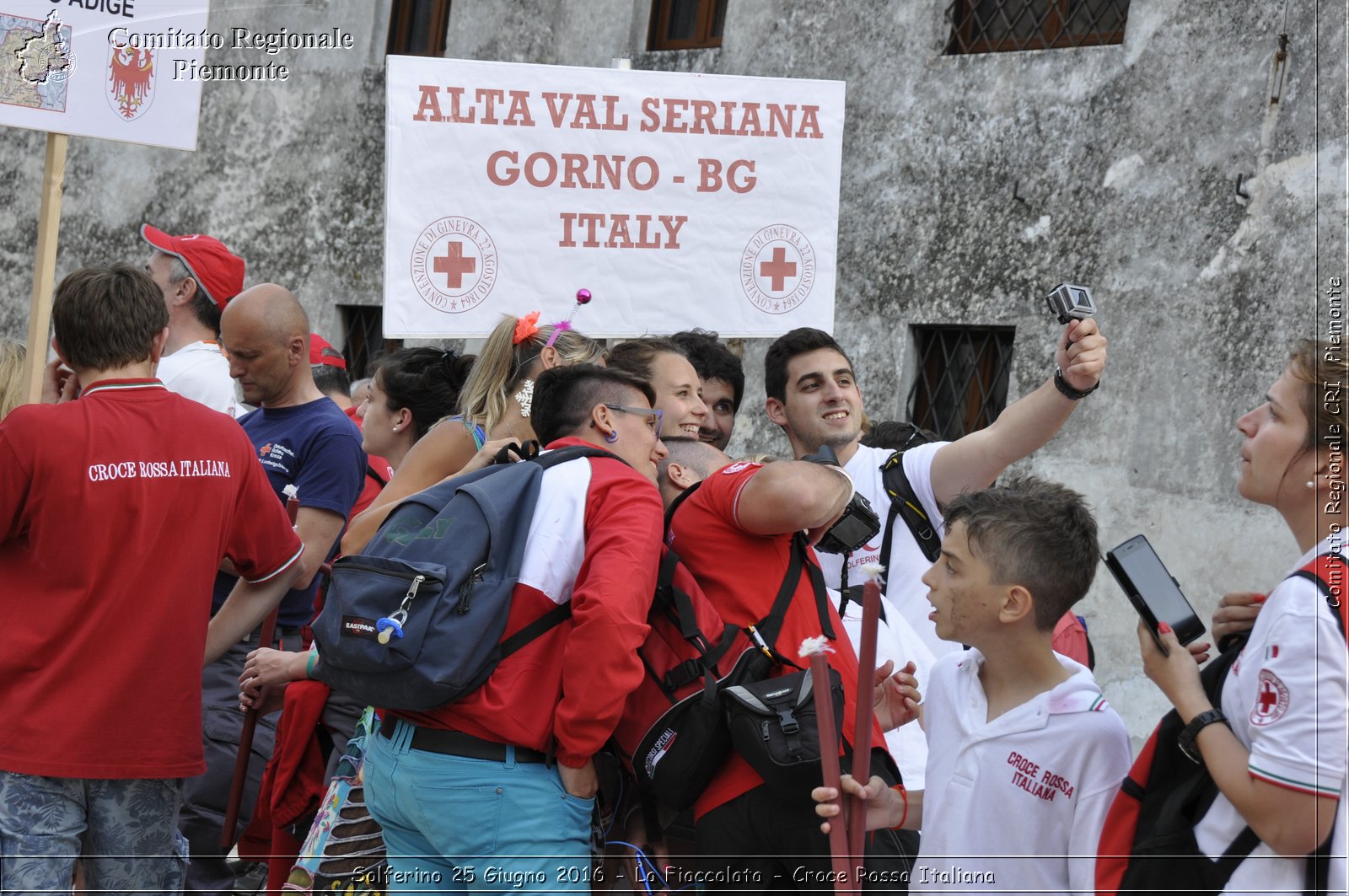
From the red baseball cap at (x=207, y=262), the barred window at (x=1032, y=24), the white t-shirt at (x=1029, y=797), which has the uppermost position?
the barred window at (x=1032, y=24)

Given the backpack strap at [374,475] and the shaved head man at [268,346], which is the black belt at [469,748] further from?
the backpack strap at [374,475]

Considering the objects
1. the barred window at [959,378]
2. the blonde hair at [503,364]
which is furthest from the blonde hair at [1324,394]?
the barred window at [959,378]

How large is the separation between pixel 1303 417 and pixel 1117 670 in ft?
17.4

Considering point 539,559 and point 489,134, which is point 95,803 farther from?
point 489,134

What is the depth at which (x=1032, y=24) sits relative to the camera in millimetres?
8375

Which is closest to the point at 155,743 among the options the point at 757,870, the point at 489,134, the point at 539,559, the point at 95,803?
the point at 95,803

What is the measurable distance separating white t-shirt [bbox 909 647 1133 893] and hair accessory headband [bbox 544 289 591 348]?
1861 mm

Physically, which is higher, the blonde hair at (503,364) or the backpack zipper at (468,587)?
the blonde hair at (503,364)

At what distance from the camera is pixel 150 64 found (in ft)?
16.1

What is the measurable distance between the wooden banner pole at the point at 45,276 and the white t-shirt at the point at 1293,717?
3170mm

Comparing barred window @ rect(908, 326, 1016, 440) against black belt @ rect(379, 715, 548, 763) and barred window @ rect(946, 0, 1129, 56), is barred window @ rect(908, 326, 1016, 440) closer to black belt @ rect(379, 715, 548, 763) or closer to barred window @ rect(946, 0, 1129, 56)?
barred window @ rect(946, 0, 1129, 56)

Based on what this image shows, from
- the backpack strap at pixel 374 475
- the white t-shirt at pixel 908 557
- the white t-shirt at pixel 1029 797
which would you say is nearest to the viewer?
the white t-shirt at pixel 1029 797

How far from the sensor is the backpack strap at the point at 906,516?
395cm

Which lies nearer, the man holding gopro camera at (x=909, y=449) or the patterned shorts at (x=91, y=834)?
the patterned shorts at (x=91, y=834)
